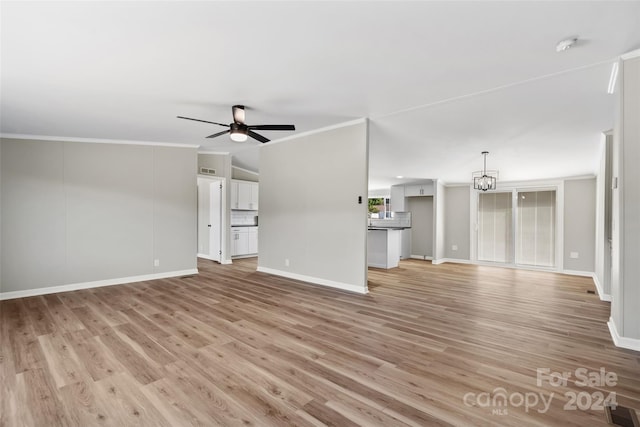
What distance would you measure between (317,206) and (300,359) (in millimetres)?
3145

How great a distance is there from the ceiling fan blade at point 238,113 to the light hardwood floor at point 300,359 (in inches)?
96.6

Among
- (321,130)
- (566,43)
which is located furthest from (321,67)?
(321,130)

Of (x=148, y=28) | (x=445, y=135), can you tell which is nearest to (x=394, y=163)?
(x=445, y=135)

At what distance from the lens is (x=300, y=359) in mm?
2605

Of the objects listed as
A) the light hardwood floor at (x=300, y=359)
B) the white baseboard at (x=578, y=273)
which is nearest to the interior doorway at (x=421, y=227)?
the white baseboard at (x=578, y=273)

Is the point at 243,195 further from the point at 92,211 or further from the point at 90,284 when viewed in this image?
the point at 90,284

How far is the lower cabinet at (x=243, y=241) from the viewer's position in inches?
331

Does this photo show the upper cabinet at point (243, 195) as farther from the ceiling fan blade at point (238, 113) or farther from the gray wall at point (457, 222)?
the gray wall at point (457, 222)

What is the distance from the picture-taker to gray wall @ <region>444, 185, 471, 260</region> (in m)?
8.80

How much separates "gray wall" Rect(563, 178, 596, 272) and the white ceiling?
2.36 meters

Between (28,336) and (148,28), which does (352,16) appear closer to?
(148,28)

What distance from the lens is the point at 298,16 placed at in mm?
2195

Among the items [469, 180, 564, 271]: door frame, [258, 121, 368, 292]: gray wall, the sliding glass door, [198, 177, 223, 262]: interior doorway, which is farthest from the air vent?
the sliding glass door

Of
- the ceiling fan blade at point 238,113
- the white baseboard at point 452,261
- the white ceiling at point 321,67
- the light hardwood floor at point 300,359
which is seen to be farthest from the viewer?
the white baseboard at point 452,261
